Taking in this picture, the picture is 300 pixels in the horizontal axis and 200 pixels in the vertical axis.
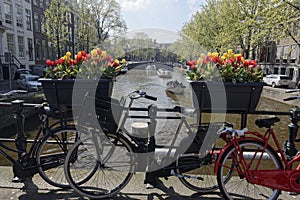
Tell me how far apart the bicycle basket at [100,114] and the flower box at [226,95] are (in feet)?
2.85

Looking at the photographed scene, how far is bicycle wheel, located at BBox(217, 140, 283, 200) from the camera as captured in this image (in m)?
2.30

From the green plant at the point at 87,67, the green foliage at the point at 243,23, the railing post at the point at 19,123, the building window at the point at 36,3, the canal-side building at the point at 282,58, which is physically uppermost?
the building window at the point at 36,3

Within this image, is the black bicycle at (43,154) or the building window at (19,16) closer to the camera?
the black bicycle at (43,154)

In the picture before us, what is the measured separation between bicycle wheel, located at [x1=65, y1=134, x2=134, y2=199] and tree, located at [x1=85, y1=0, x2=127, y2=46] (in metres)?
32.2

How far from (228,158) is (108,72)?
1527 mm

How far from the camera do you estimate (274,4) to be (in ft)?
50.3

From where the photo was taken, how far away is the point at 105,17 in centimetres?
3444

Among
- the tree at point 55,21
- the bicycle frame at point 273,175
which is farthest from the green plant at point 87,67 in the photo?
the tree at point 55,21

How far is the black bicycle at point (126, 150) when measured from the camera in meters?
2.42

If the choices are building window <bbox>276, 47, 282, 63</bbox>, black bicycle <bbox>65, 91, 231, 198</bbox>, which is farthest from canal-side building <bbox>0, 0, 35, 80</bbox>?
building window <bbox>276, 47, 282, 63</bbox>

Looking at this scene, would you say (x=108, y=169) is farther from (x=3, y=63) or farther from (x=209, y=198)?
(x=3, y=63)

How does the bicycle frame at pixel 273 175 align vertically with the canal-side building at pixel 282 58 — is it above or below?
below

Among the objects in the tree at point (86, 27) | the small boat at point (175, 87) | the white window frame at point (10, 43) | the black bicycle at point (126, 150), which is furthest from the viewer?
the tree at point (86, 27)

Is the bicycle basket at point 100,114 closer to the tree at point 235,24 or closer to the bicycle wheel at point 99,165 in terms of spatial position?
the bicycle wheel at point 99,165
